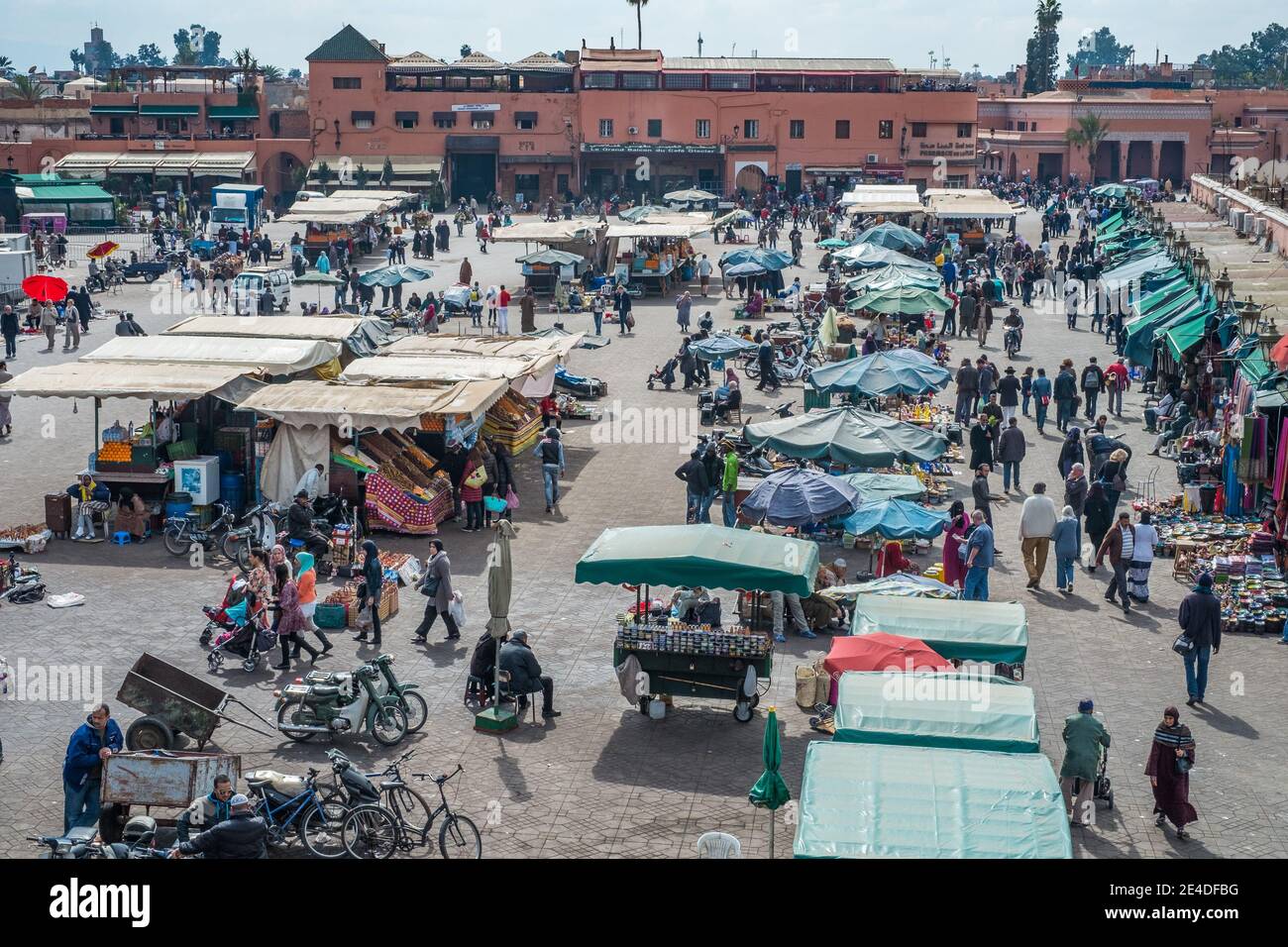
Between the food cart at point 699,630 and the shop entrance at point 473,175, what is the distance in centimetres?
6065

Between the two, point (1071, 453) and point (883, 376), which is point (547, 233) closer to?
point (883, 376)

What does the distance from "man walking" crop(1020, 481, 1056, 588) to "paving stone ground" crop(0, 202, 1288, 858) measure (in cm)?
30

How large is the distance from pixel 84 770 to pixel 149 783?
0.47m

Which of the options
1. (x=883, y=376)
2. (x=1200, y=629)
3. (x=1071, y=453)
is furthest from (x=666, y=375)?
(x=1200, y=629)

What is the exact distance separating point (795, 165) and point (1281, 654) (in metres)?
60.2

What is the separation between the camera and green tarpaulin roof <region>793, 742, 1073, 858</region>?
8.64 m

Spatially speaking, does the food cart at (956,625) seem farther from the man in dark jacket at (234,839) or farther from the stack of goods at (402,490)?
the stack of goods at (402,490)

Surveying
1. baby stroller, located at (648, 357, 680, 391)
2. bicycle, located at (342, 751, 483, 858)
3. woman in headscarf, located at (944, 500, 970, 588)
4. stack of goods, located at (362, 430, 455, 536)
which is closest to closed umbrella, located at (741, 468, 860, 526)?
woman in headscarf, located at (944, 500, 970, 588)

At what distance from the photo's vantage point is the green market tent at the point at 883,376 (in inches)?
888

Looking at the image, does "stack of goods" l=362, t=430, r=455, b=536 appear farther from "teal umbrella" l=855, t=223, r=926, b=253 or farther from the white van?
"teal umbrella" l=855, t=223, r=926, b=253

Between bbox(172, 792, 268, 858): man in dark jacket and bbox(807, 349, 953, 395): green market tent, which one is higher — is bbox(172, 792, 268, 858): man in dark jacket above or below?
below

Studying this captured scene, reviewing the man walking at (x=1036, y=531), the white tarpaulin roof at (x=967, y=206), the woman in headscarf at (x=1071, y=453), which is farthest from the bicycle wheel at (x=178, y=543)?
the white tarpaulin roof at (x=967, y=206)

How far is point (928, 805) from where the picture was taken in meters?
8.99

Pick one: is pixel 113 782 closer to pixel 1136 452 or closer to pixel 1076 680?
pixel 1076 680
